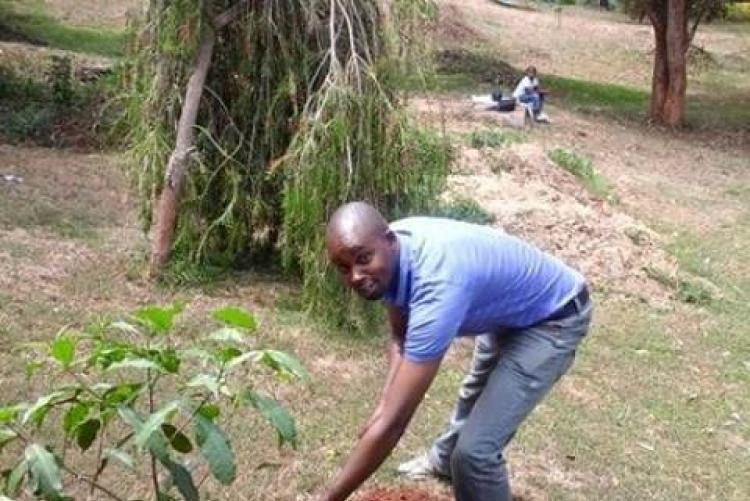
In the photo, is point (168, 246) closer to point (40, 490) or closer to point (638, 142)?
point (40, 490)

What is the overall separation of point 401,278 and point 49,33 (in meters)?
15.8

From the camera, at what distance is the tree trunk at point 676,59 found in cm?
1661

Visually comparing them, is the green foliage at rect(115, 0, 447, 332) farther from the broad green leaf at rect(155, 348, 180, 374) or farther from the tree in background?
the tree in background

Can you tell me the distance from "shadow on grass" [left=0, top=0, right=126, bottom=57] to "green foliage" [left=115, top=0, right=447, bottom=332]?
30.2 feet

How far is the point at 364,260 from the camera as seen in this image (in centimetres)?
285

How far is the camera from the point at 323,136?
6.07m

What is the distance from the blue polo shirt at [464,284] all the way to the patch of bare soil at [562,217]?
3750 mm

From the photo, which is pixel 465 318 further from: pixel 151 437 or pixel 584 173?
pixel 584 173

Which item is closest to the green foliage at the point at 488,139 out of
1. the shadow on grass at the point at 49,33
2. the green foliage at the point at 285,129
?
the green foliage at the point at 285,129

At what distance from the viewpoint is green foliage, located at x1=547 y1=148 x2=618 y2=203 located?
11.4 meters

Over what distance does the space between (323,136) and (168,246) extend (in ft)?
4.40

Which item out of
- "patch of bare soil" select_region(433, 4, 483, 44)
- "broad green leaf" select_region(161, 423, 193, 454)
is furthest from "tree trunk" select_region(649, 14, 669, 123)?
"broad green leaf" select_region(161, 423, 193, 454)

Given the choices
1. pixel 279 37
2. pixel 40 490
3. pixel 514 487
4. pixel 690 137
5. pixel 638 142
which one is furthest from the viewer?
pixel 690 137

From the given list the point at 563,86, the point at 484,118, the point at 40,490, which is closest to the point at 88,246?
the point at 40,490
